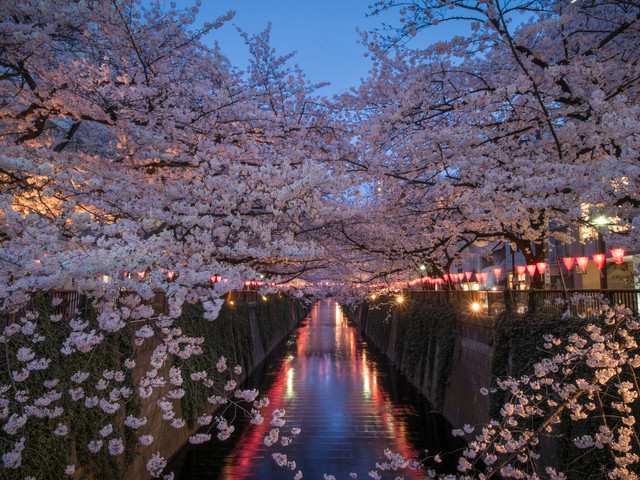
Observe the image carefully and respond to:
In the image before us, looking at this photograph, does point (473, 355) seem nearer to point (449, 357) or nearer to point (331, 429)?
point (449, 357)

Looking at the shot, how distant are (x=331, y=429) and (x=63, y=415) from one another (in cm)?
953

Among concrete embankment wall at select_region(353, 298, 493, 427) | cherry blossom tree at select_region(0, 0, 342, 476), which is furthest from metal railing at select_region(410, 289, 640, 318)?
cherry blossom tree at select_region(0, 0, 342, 476)

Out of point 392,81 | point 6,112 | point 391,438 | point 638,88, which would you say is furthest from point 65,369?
point 638,88

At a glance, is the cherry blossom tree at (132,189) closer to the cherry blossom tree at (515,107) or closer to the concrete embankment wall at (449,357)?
the cherry blossom tree at (515,107)

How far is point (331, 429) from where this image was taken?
1463 centimetres

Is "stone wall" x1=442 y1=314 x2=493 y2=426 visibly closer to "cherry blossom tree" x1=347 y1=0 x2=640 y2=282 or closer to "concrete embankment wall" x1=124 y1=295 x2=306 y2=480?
"cherry blossom tree" x1=347 y1=0 x2=640 y2=282

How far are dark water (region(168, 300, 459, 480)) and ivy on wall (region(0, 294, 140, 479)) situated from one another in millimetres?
2798

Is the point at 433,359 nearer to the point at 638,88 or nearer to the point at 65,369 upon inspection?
the point at 638,88

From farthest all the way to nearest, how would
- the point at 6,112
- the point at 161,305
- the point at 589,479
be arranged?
the point at 161,305, the point at 6,112, the point at 589,479

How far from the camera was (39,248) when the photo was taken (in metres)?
4.61

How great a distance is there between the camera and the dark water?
11.6 meters

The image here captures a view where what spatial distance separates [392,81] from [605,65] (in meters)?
3.96

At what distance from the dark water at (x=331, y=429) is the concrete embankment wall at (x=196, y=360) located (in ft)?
2.65

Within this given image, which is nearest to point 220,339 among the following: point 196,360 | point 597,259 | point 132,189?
point 196,360
